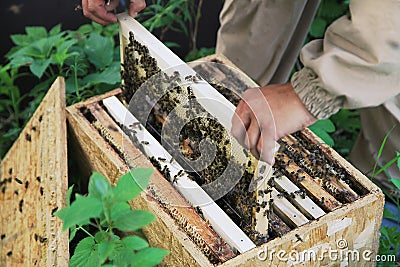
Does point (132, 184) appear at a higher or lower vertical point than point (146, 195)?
higher

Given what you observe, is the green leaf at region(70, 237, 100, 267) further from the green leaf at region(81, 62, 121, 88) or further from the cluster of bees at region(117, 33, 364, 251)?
the green leaf at region(81, 62, 121, 88)

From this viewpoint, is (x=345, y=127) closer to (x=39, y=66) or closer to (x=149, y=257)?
(x=39, y=66)

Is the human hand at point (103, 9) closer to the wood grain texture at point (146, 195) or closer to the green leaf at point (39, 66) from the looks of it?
the wood grain texture at point (146, 195)

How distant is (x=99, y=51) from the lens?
10.9ft

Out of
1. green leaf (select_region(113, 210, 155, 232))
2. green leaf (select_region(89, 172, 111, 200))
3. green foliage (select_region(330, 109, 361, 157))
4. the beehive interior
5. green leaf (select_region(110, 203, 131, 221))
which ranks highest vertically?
green leaf (select_region(89, 172, 111, 200))

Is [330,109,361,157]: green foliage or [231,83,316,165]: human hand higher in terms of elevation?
[231,83,316,165]: human hand

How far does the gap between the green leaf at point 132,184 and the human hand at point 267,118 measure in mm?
343

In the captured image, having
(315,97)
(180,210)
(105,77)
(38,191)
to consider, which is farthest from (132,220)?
(105,77)

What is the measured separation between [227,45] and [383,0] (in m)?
1.51

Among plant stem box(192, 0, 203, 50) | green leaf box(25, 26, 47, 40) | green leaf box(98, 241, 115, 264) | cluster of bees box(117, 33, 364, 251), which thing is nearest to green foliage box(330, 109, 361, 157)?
plant stem box(192, 0, 203, 50)

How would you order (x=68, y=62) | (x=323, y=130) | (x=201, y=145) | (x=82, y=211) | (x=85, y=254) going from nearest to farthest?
(x=82, y=211), (x=85, y=254), (x=201, y=145), (x=323, y=130), (x=68, y=62)

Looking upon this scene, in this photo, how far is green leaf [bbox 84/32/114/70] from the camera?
331cm

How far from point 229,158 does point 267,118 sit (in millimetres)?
200

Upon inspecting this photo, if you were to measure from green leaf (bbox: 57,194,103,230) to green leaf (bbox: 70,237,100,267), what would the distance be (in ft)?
0.82
